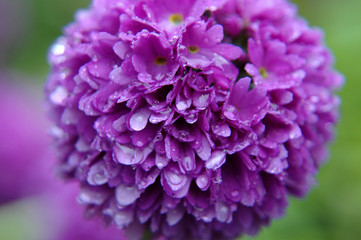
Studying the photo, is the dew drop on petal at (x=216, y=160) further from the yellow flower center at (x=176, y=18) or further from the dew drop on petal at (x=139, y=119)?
the yellow flower center at (x=176, y=18)

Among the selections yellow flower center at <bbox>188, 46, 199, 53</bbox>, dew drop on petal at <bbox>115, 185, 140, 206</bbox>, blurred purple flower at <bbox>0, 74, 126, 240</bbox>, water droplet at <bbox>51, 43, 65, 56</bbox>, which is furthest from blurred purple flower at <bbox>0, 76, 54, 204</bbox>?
yellow flower center at <bbox>188, 46, 199, 53</bbox>

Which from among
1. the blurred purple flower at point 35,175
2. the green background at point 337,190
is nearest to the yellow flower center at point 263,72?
the green background at point 337,190

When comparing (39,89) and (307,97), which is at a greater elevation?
(307,97)

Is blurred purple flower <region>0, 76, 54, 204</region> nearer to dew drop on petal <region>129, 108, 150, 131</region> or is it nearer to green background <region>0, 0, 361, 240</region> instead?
green background <region>0, 0, 361, 240</region>

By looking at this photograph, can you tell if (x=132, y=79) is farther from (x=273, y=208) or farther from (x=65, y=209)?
(x=65, y=209)

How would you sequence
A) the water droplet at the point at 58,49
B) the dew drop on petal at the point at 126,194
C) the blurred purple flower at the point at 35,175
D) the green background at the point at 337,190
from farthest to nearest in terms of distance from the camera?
1. the blurred purple flower at the point at 35,175
2. the green background at the point at 337,190
3. the water droplet at the point at 58,49
4. the dew drop on petal at the point at 126,194

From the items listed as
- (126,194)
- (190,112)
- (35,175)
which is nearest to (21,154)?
(35,175)

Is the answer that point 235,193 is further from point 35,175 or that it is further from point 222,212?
point 35,175

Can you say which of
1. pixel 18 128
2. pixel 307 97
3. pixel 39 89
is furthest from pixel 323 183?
pixel 39 89

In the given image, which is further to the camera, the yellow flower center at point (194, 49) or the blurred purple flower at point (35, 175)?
the blurred purple flower at point (35, 175)
